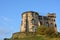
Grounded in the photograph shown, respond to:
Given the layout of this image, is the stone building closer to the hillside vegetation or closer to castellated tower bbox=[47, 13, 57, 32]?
castellated tower bbox=[47, 13, 57, 32]

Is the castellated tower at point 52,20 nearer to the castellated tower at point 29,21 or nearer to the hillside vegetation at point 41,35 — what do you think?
the castellated tower at point 29,21

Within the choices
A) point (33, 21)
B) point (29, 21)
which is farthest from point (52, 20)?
point (29, 21)

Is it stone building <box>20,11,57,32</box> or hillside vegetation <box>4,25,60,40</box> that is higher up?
stone building <box>20,11,57,32</box>

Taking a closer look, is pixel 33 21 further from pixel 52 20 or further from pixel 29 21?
pixel 52 20

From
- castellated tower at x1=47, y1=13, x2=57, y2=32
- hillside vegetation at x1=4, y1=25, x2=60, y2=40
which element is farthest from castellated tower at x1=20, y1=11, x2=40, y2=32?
→ hillside vegetation at x1=4, y1=25, x2=60, y2=40

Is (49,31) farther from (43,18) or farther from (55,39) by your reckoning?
(43,18)

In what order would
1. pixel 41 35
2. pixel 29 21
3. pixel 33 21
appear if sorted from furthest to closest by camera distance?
pixel 29 21 → pixel 33 21 → pixel 41 35

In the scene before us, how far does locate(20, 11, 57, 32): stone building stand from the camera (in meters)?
74.8

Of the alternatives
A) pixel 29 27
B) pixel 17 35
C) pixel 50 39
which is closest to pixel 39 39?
pixel 50 39

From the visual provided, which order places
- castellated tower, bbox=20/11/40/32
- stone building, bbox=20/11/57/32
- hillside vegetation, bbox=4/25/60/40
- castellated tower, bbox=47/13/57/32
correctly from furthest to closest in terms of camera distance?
1. castellated tower, bbox=47/13/57/32
2. stone building, bbox=20/11/57/32
3. castellated tower, bbox=20/11/40/32
4. hillside vegetation, bbox=4/25/60/40

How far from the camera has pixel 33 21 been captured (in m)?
75.6

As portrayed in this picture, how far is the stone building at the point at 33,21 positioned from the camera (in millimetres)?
74750

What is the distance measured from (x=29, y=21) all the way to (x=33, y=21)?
1456 millimetres

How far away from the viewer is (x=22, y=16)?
77.9 meters
